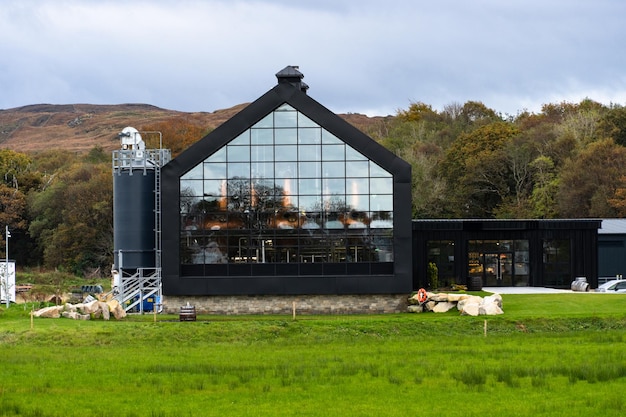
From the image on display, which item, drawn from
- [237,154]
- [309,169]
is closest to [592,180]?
[309,169]

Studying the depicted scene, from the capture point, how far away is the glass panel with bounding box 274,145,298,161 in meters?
55.2

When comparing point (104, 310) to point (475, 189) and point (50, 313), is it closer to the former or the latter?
point (50, 313)

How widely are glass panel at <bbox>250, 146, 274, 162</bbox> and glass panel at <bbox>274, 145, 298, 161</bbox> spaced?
0.87 feet

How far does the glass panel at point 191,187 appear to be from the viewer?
55125 millimetres

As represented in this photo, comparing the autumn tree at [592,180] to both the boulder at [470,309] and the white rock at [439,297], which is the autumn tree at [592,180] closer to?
the white rock at [439,297]

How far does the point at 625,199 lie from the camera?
87.6 m

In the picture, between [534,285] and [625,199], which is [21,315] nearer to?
[534,285]

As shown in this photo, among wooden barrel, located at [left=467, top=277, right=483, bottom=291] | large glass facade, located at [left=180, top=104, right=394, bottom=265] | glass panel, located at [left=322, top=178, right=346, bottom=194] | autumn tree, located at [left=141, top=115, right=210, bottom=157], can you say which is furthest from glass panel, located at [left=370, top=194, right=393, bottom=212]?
autumn tree, located at [left=141, top=115, right=210, bottom=157]

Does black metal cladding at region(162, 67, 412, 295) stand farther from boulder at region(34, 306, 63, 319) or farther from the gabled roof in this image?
boulder at region(34, 306, 63, 319)

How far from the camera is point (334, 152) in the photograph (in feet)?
181

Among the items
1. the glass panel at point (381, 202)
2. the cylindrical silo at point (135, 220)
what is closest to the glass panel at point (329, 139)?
the glass panel at point (381, 202)

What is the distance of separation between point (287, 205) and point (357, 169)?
13.6ft

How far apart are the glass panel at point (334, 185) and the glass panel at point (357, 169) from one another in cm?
55

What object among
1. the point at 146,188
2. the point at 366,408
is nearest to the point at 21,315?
the point at 146,188
